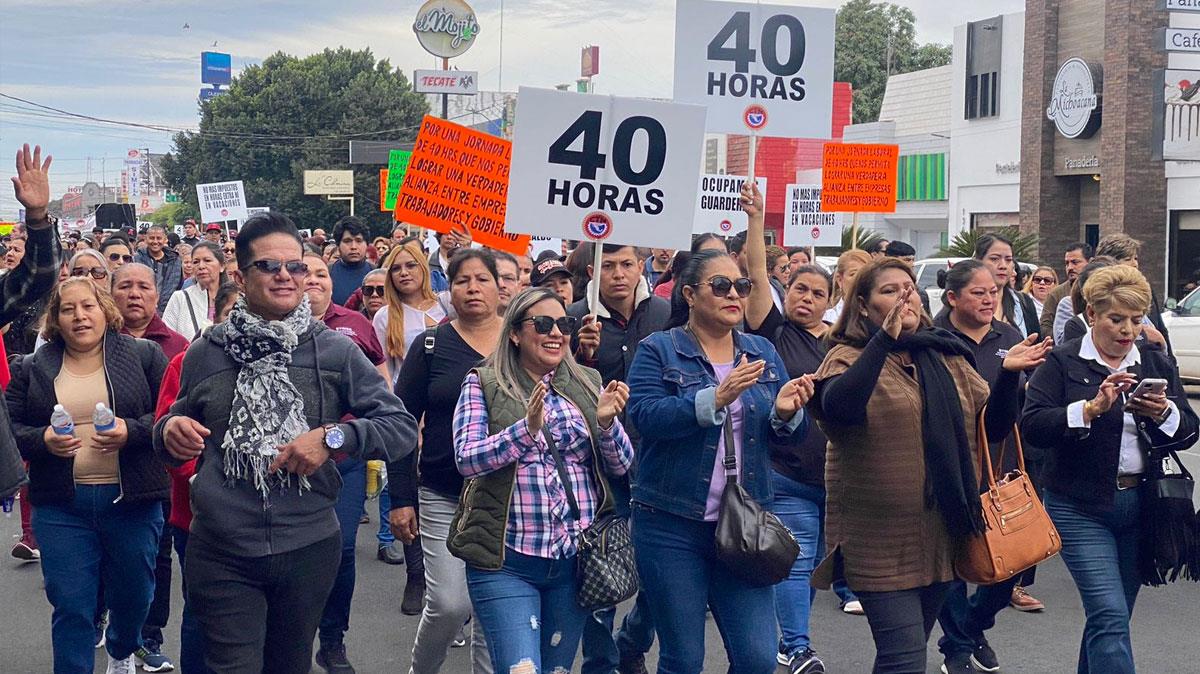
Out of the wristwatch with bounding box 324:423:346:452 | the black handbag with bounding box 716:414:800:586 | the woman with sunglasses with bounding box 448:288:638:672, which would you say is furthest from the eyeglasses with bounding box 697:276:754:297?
the wristwatch with bounding box 324:423:346:452

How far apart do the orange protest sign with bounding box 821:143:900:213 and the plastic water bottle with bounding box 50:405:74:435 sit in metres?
10.2

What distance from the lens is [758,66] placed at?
32.3 feet

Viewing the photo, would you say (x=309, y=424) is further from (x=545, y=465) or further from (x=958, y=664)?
(x=958, y=664)

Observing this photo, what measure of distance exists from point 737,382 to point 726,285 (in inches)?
21.9

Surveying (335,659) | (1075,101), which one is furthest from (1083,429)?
(1075,101)

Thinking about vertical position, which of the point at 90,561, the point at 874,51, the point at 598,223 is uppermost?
the point at 874,51

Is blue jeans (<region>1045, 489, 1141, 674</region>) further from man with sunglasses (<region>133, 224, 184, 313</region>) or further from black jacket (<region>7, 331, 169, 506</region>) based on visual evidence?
man with sunglasses (<region>133, 224, 184, 313</region>)

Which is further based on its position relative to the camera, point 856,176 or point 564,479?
point 856,176

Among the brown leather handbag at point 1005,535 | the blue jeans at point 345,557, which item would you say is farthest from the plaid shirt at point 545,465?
the blue jeans at point 345,557

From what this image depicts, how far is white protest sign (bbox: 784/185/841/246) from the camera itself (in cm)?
1599

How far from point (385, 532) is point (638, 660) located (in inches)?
138

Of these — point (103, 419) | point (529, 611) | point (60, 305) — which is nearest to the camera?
point (529, 611)

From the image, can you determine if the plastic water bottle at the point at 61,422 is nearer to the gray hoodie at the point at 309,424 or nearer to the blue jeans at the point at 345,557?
the gray hoodie at the point at 309,424

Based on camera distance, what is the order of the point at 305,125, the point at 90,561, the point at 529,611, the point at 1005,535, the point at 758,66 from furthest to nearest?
the point at 305,125
the point at 758,66
the point at 90,561
the point at 1005,535
the point at 529,611
